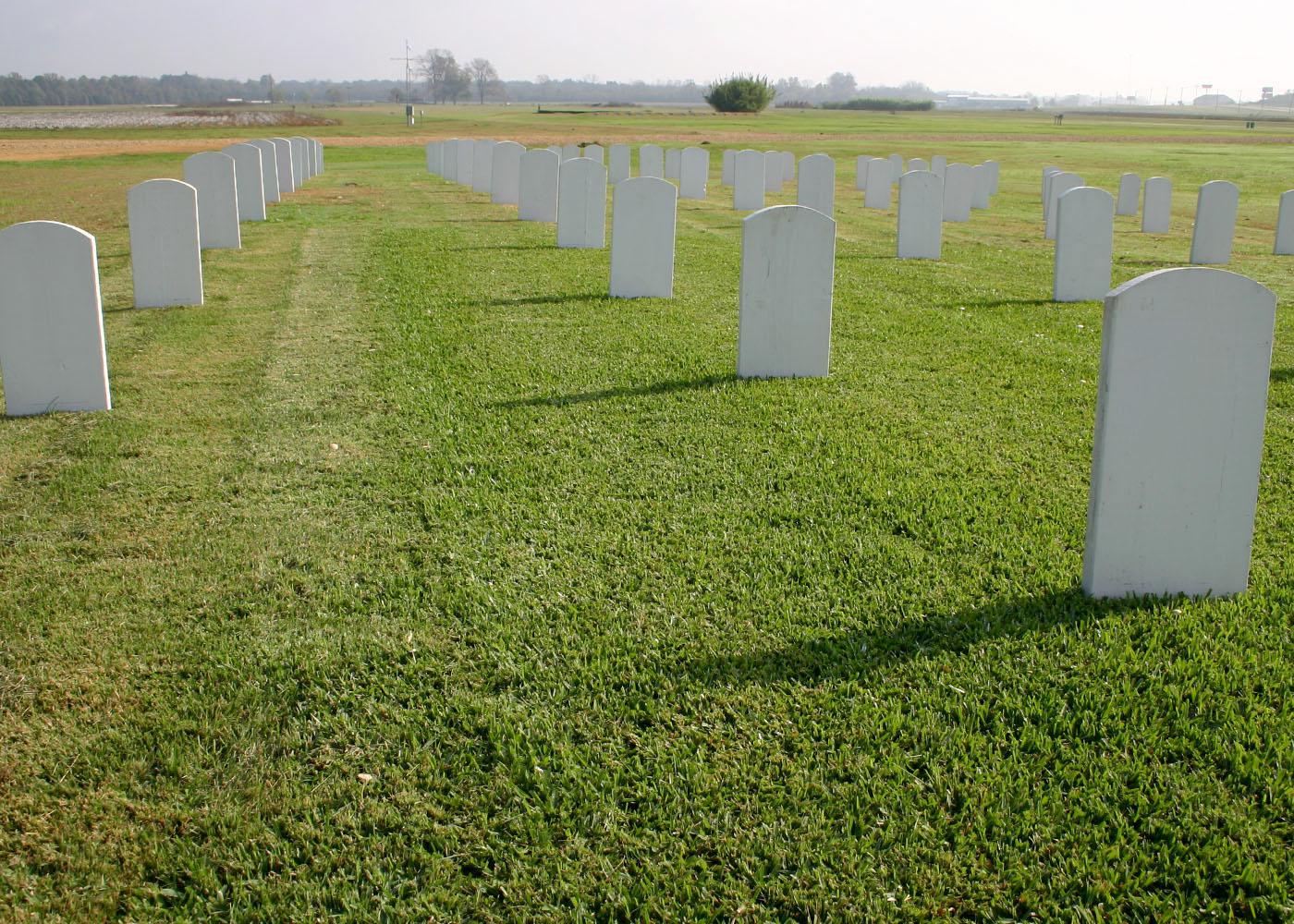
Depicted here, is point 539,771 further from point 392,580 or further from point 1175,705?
point 1175,705

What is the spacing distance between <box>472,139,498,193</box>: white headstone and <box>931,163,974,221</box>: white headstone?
10244 millimetres

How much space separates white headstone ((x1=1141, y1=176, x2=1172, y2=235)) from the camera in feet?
64.1

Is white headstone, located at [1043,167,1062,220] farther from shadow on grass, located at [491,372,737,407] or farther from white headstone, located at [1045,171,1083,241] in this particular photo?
shadow on grass, located at [491,372,737,407]

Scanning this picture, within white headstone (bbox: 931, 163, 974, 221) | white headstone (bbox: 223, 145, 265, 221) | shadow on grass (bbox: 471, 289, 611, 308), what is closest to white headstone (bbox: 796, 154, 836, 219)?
white headstone (bbox: 931, 163, 974, 221)

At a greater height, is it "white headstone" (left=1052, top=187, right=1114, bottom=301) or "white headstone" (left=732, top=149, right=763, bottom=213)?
"white headstone" (left=732, top=149, right=763, bottom=213)

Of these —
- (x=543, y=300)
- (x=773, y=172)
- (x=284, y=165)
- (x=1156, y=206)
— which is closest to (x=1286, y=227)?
(x=1156, y=206)

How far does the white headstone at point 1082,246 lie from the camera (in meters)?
11.5

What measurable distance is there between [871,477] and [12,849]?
4132 millimetres

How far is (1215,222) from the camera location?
14.9 m

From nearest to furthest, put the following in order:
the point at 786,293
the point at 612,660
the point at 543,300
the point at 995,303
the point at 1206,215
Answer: the point at 612,660
the point at 786,293
the point at 543,300
the point at 995,303
the point at 1206,215

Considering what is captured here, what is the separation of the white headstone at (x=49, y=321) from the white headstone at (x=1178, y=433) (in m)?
5.95

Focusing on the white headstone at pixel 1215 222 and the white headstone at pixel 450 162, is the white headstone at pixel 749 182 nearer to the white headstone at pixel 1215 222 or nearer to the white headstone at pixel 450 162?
the white headstone at pixel 450 162

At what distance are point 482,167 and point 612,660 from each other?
2292cm

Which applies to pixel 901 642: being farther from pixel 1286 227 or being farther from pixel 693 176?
pixel 693 176
